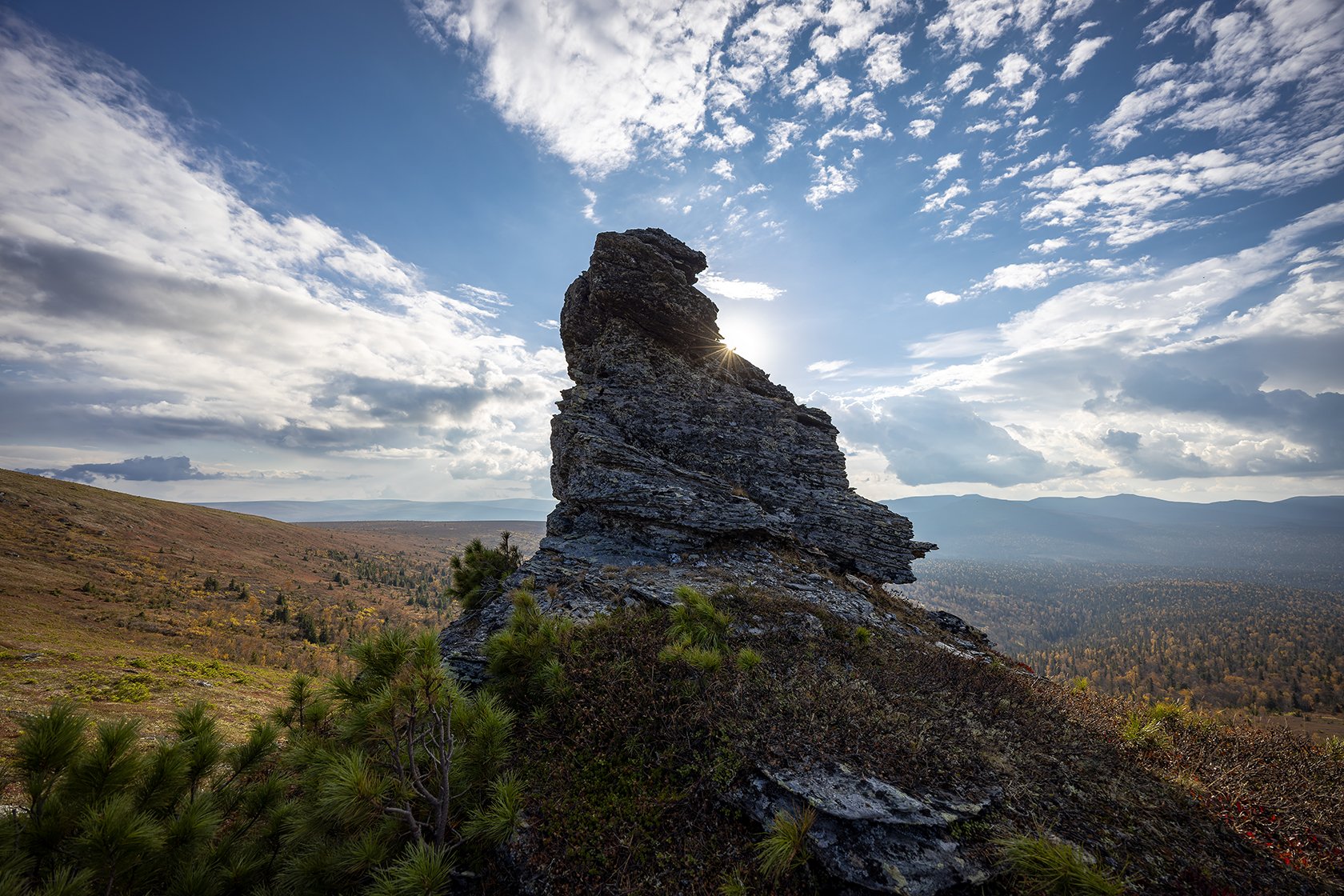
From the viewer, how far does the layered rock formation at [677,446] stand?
1919cm

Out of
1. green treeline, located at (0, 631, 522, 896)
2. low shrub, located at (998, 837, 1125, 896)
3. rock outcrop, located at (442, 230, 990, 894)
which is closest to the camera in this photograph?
green treeline, located at (0, 631, 522, 896)

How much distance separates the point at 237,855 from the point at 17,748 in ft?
9.88

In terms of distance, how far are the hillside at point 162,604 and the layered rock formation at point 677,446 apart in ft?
34.8

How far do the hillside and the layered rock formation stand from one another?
34.8ft

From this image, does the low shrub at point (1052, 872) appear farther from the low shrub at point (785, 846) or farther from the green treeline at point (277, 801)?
the green treeline at point (277, 801)

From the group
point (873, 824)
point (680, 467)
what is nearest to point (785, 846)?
point (873, 824)

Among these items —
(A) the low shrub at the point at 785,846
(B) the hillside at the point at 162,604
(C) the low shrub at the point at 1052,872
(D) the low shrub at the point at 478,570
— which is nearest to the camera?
(C) the low shrub at the point at 1052,872

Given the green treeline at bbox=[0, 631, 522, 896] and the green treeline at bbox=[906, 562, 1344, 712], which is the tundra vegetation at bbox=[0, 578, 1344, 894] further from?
the green treeline at bbox=[906, 562, 1344, 712]

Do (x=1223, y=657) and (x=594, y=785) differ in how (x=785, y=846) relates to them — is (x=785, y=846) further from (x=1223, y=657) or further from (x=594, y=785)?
(x=1223, y=657)

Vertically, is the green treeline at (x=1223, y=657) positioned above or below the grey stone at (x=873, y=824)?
below

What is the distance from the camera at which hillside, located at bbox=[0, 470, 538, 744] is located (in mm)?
22844

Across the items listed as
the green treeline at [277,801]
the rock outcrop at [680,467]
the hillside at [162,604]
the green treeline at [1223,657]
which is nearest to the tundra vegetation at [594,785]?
the green treeline at [277,801]

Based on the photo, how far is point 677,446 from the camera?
73.8 ft

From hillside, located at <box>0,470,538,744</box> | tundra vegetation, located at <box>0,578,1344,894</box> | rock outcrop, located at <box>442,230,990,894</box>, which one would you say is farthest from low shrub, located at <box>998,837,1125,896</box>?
hillside, located at <box>0,470,538,744</box>
